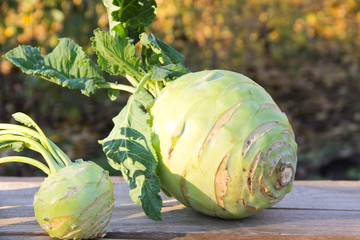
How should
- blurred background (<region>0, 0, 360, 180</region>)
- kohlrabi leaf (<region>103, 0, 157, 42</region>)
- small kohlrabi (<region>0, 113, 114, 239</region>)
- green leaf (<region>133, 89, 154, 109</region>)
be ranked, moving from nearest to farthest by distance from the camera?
small kohlrabi (<region>0, 113, 114, 239</region>) < green leaf (<region>133, 89, 154, 109</region>) < kohlrabi leaf (<region>103, 0, 157, 42</region>) < blurred background (<region>0, 0, 360, 180</region>)

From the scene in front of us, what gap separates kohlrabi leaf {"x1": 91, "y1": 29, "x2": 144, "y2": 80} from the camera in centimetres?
158

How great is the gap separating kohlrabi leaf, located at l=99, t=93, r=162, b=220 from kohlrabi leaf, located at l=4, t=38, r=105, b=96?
299 millimetres

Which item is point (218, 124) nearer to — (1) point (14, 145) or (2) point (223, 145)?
(2) point (223, 145)

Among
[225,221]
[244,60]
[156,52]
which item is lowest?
[244,60]

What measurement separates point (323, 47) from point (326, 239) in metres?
4.36

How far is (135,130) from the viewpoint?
1.49m

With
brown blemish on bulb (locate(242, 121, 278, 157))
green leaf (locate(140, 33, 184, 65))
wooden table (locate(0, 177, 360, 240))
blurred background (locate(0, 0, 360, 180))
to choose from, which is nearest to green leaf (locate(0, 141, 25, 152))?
wooden table (locate(0, 177, 360, 240))

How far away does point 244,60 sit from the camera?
5.00 m

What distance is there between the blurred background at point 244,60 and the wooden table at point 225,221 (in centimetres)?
→ 188

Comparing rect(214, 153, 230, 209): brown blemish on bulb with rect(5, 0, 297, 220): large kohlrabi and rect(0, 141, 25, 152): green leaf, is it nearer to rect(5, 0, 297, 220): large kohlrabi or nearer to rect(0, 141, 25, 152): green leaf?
rect(5, 0, 297, 220): large kohlrabi

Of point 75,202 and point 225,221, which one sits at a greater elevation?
point 75,202

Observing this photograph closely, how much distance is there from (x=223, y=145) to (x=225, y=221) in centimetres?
33

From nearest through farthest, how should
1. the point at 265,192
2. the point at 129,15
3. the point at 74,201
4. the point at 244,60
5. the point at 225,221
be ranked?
1. the point at 74,201
2. the point at 265,192
3. the point at 225,221
4. the point at 129,15
5. the point at 244,60

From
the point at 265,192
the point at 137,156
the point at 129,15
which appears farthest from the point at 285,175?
the point at 129,15
